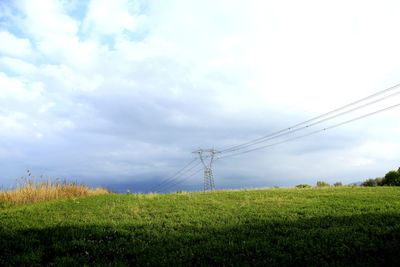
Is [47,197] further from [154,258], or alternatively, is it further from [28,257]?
[154,258]

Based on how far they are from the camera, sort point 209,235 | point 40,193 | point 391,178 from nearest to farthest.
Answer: point 209,235 → point 40,193 → point 391,178

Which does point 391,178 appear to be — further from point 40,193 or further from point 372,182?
point 40,193

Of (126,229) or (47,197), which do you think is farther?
(47,197)

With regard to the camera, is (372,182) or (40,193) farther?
(372,182)

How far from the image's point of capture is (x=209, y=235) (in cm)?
1359

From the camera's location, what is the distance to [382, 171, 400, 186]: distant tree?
39400 millimetres

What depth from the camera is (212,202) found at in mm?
22297

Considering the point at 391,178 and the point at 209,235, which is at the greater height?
the point at 391,178

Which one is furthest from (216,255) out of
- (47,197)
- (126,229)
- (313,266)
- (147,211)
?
(47,197)

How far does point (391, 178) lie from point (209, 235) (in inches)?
1320

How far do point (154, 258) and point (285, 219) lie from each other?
6.66 meters

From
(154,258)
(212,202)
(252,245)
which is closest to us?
(154,258)

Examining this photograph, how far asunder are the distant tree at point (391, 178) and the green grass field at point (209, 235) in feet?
69.9

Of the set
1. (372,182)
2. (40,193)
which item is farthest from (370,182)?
(40,193)
